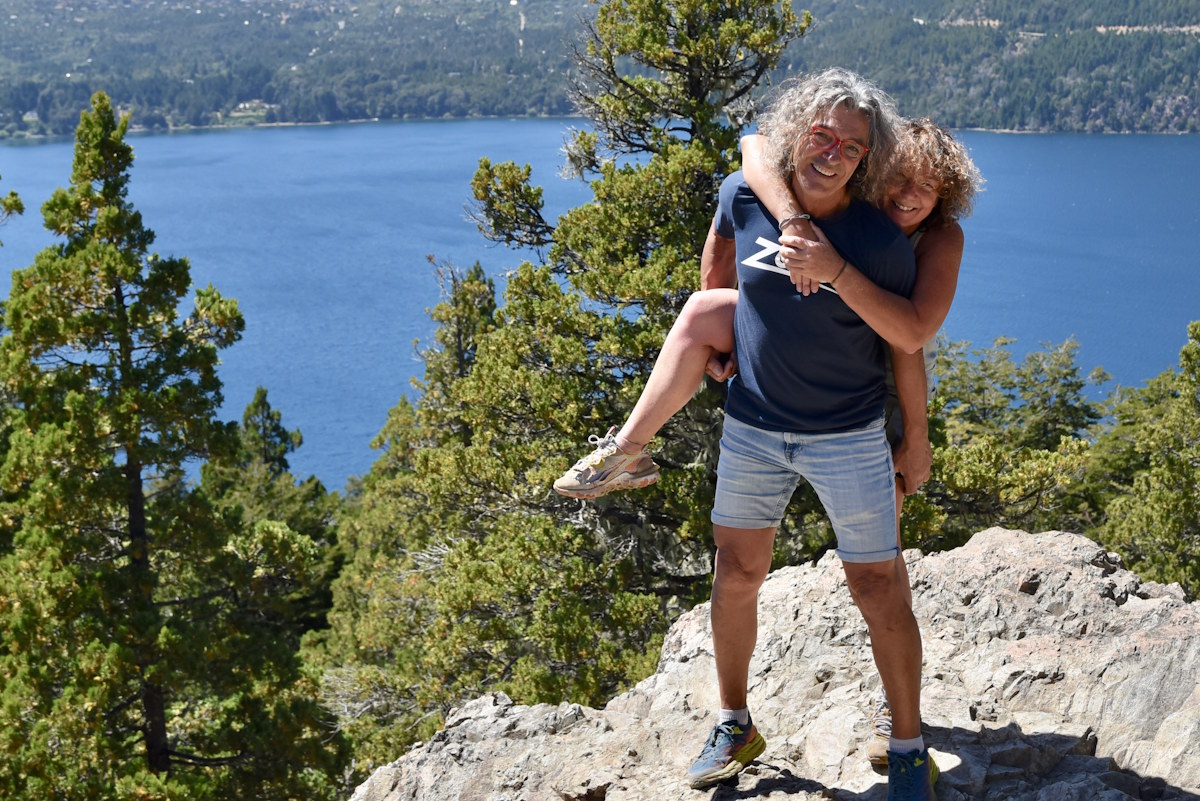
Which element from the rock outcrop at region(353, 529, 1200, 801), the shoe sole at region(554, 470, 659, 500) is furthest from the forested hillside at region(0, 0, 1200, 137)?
the shoe sole at region(554, 470, 659, 500)

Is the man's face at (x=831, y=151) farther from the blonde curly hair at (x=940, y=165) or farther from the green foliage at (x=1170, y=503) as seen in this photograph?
the green foliage at (x=1170, y=503)

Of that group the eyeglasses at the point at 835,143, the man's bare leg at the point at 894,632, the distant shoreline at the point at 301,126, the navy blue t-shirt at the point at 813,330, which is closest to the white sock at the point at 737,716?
the man's bare leg at the point at 894,632

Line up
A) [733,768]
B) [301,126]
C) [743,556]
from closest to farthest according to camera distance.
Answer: [743,556]
[733,768]
[301,126]

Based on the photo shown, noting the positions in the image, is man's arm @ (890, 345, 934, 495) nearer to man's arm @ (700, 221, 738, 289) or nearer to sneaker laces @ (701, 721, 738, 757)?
man's arm @ (700, 221, 738, 289)

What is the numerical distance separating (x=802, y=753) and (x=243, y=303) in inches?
2626

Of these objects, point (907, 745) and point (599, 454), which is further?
point (599, 454)

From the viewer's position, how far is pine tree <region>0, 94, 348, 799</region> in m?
9.90

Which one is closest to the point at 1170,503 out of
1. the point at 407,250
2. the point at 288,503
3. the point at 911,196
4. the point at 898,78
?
the point at 911,196

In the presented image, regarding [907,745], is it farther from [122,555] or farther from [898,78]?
[898,78]

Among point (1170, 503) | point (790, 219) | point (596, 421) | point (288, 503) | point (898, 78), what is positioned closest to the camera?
point (790, 219)

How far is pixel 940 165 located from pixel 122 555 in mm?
9607

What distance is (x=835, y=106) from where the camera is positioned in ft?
9.98

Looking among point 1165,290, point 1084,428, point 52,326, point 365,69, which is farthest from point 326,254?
point 365,69

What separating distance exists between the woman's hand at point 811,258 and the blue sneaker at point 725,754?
5.11 feet
